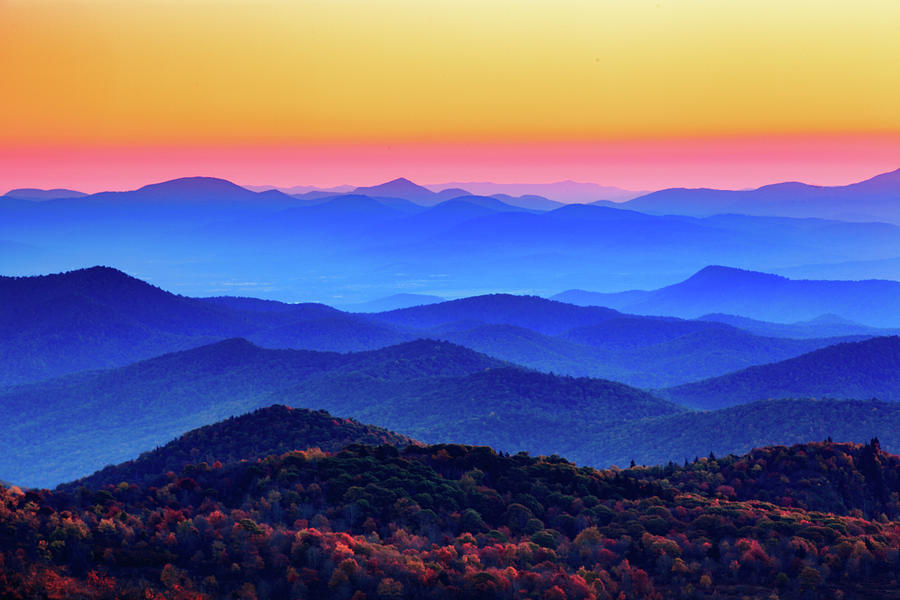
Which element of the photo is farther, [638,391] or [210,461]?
[638,391]

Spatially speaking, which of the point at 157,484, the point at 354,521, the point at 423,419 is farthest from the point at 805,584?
the point at 423,419

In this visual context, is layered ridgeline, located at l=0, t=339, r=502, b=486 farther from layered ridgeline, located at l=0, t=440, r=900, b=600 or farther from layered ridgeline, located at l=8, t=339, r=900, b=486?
layered ridgeline, located at l=0, t=440, r=900, b=600

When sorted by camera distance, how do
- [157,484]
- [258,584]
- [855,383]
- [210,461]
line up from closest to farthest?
[258,584]
[157,484]
[210,461]
[855,383]

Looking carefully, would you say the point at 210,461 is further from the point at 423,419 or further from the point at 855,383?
the point at 855,383

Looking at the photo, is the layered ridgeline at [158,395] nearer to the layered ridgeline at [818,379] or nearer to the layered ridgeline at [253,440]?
the layered ridgeline at [818,379]

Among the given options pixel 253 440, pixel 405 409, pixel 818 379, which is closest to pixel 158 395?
pixel 405 409

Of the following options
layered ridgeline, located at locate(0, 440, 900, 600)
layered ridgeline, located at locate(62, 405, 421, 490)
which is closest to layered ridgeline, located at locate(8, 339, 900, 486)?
layered ridgeline, located at locate(62, 405, 421, 490)

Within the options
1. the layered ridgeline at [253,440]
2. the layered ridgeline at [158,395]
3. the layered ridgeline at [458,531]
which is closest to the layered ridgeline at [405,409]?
the layered ridgeline at [158,395]

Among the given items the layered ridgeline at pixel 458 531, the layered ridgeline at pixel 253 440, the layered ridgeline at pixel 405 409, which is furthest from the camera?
the layered ridgeline at pixel 405 409
